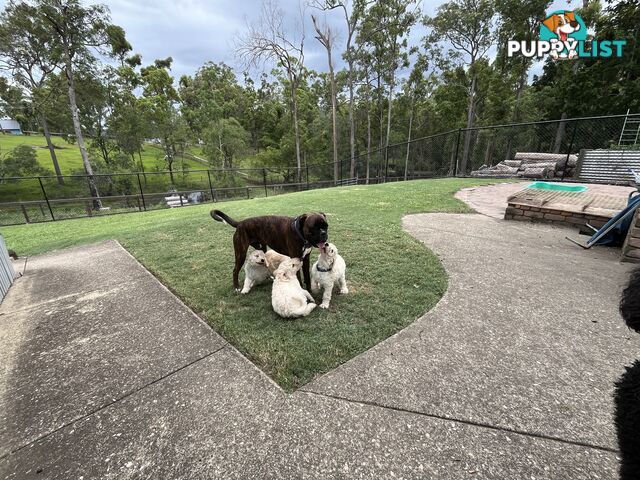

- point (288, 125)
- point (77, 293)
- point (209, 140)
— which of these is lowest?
point (77, 293)

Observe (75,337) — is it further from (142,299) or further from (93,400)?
(93,400)

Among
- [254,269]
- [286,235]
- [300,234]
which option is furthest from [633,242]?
[254,269]

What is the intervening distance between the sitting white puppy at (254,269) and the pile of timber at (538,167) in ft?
41.2

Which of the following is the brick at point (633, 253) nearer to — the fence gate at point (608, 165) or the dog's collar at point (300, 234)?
the dog's collar at point (300, 234)

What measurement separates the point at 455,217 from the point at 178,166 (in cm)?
3787

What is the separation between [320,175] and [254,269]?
30.8 m

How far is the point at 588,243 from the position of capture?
4066 mm

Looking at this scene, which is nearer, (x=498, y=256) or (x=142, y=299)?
(x=142, y=299)

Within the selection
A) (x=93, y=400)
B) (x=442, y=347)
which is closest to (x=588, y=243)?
(x=442, y=347)

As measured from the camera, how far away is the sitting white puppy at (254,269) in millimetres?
3008

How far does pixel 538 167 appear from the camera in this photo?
39.8ft

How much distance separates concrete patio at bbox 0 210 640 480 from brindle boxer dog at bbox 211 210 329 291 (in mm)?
977

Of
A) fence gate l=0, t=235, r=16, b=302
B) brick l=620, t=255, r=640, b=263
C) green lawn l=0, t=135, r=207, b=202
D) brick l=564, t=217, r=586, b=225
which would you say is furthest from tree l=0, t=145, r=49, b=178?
brick l=620, t=255, r=640, b=263

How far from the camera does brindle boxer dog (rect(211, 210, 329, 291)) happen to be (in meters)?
2.50
